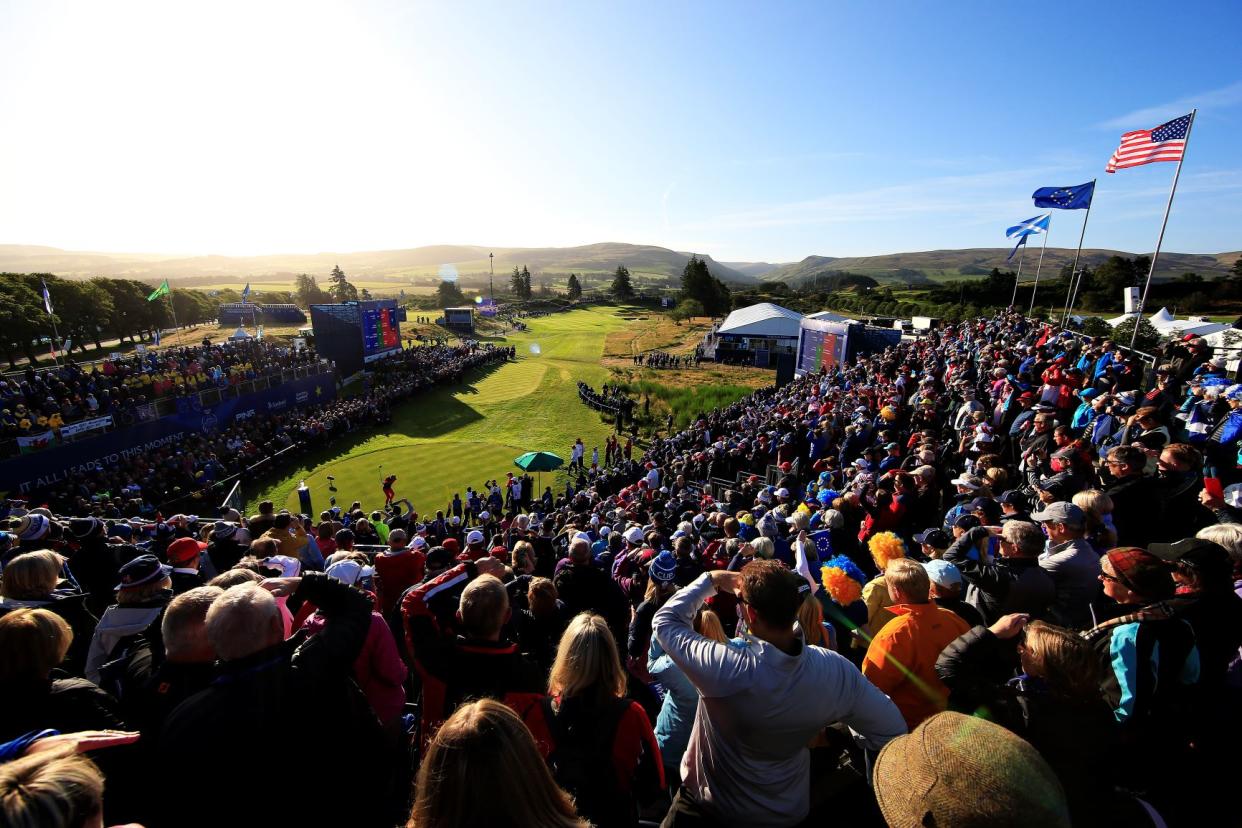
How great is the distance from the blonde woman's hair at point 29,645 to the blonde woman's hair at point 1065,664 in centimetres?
423

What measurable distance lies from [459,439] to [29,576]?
22086 millimetres

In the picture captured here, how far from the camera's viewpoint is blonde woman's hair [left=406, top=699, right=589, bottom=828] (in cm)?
150

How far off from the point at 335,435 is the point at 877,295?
2308 inches

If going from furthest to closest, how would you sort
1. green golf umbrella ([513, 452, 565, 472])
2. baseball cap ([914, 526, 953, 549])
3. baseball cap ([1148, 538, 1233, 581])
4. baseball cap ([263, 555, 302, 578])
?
green golf umbrella ([513, 452, 565, 472]) → baseball cap ([914, 526, 953, 549]) → baseball cap ([263, 555, 302, 578]) → baseball cap ([1148, 538, 1233, 581])

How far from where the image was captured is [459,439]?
25609 millimetres

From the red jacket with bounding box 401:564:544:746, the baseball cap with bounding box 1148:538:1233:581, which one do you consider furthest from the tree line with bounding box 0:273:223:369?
the baseball cap with bounding box 1148:538:1233:581

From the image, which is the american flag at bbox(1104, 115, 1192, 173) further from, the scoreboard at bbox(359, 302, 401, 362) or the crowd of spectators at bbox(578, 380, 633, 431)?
the scoreboard at bbox(359, 302, 401, 362)

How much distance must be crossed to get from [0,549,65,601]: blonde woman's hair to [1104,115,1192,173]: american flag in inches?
826

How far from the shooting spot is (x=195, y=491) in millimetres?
18125

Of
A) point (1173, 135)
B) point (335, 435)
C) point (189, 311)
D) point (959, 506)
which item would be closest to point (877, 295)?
point (1173, 135)

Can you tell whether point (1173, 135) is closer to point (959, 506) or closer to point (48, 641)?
point (959, 506)

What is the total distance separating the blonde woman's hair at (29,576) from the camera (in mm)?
3764

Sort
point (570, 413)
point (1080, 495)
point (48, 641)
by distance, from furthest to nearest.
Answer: point (570, 413) → point (1080, 495) → point (48, 641)

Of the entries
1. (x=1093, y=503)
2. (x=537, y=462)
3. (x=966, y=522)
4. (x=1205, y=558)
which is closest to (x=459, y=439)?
(x=537, y=462)
